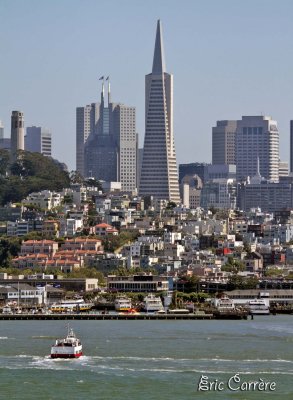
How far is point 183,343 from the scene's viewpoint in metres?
Result: 67.3

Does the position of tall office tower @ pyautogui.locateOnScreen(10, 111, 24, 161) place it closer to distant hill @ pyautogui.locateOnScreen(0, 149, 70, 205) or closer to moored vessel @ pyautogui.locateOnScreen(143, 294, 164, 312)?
distant hill @ pyautogui.locateOnScreen(0, 149, 70, 205)

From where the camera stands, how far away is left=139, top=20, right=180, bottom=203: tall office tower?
190750mm

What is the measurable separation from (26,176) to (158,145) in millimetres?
34216

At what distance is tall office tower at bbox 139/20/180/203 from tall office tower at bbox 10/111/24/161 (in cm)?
2147

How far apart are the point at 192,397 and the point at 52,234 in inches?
3478

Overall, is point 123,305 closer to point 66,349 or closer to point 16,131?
point 66,349

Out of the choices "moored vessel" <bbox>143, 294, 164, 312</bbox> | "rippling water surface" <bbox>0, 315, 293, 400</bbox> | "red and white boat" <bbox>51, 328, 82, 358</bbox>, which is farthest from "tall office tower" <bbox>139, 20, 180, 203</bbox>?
"red and white boat" <bbox>51, 328, 82, 358</bbox>

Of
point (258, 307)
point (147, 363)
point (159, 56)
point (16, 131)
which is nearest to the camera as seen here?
point (147, 363)

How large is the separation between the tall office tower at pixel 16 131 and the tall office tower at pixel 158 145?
21472mm

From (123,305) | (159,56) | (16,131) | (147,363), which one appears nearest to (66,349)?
(147,363)

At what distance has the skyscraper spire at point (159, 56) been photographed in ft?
628

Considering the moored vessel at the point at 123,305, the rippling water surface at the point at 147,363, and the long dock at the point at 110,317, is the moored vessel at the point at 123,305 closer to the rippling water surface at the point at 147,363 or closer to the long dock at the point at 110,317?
the long dock at the point at 110,317

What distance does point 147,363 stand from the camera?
2292 inches

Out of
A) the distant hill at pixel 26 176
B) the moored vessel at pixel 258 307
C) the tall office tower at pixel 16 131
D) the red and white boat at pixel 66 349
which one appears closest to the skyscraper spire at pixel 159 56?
the tall office tower at pixel 16 131
